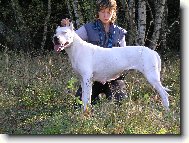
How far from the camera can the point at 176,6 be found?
30.9ft

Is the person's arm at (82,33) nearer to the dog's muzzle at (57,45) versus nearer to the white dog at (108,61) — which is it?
the white dog at (108,61)

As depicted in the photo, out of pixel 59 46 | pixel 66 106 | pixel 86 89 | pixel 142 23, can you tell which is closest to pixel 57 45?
pixel 59 46

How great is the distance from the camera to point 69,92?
21.7 ft

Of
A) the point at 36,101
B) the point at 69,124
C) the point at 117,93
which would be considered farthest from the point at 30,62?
the point at 69,124

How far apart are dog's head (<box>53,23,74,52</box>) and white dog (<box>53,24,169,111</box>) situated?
0.04m

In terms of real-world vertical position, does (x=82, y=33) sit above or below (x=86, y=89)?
above

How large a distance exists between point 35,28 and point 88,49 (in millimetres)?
6155

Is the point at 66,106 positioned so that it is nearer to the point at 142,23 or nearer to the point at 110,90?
the point at 110,90

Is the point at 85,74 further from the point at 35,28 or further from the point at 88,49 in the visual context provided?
the point at 35,28

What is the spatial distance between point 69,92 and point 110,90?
2.07 feet

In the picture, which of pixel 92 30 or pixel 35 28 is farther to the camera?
pixel 35 28

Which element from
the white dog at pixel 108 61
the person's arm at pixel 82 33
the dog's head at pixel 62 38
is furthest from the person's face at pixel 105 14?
the dog's head at pixel 62 38

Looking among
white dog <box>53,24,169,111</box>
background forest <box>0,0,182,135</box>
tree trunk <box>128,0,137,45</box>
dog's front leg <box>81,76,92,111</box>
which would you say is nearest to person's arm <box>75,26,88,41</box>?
white dog <box>53,24,169,111</box>

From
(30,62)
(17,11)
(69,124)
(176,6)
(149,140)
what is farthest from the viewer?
(17,11)
